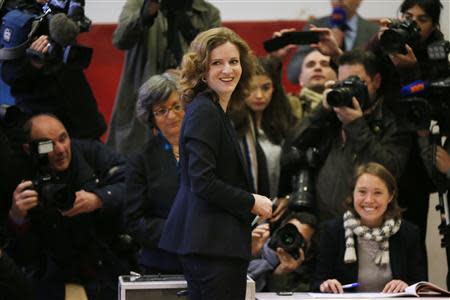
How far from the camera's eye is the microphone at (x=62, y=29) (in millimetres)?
4090

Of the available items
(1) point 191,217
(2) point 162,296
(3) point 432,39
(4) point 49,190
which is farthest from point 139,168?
(3) point 432,39

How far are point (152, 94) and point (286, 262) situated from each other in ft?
3.37

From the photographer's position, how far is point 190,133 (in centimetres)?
323

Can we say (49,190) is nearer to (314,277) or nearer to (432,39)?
(314,277)

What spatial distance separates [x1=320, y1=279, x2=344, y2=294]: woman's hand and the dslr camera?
1147 millimetres

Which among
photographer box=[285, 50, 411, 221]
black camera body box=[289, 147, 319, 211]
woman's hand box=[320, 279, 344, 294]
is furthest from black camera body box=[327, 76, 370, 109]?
woman's hand box=[320, 279, 344, 294]

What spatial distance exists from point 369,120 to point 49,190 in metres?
1.55

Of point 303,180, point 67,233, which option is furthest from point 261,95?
point 67,233

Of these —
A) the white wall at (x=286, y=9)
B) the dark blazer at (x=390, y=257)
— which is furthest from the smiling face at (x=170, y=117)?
the white wall at (x=286, y=9)

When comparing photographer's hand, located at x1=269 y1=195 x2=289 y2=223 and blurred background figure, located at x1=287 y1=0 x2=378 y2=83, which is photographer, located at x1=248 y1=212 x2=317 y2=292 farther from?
blurred background figure, located at x1=287 y1=0 x2=378 y2=83

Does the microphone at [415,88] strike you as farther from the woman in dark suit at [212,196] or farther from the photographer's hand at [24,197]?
the photographer's hand at [24,197]

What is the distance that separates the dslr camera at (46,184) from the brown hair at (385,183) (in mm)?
1248

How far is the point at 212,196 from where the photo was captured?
3.17m

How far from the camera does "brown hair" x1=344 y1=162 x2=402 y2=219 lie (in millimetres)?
4464
